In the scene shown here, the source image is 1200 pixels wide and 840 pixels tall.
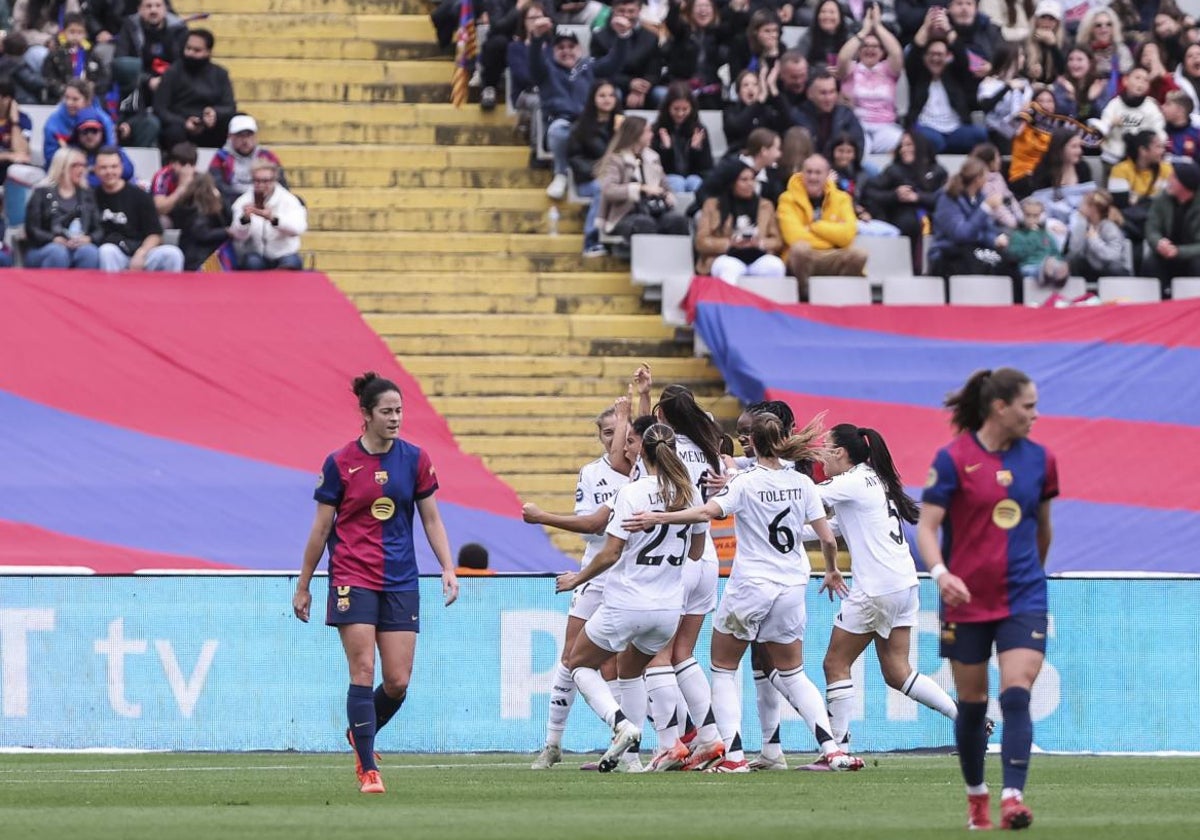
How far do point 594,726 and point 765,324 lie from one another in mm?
6641

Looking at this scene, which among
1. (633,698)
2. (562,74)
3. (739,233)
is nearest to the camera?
(633,698)

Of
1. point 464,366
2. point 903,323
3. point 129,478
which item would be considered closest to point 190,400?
point 129,478

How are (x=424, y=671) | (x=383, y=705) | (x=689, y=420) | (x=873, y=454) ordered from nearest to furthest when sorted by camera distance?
Result: (x=383, y=705) < (x=689, y=420) < (x=873, y=454) < (x=424, y=671)

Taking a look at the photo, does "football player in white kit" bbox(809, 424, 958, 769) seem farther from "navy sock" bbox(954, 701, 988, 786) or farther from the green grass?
"navy sock" bbox(954, 701, 988, 786)

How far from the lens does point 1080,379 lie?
77.2 ft

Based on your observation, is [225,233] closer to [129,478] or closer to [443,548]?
[129,478]

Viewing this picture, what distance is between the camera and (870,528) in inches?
603

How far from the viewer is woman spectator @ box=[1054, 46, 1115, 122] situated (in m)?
27.5

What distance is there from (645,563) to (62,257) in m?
9.91

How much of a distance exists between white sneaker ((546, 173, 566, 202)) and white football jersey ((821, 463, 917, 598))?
10629 millimetres

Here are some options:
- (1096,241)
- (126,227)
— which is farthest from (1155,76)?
(126,227)

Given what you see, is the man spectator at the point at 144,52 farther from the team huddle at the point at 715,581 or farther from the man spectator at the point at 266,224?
the team huddle at the point at 715,581

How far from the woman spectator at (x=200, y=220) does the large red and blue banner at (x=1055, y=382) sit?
15.2ft

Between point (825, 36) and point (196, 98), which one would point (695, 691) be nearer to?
point (196, 98)
